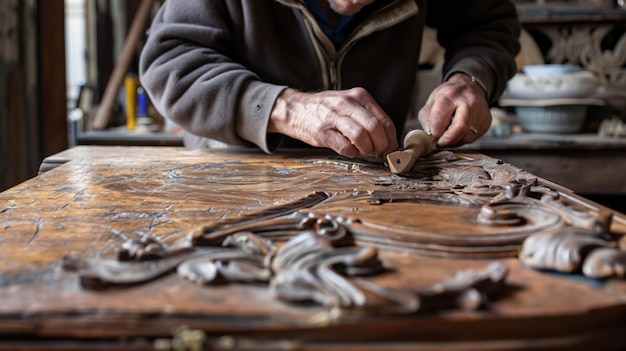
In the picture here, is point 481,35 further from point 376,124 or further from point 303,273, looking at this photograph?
point 303,273

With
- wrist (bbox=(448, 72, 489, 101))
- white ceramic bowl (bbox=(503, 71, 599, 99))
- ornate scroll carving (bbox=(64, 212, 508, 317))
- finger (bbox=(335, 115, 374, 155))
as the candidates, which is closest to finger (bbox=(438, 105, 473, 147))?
wrist (bbox=(448, 72, 489, 101))

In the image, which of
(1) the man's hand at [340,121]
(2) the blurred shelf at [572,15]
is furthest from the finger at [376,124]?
(2) the blurred shelf at [572,15]

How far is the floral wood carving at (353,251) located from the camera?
55cm

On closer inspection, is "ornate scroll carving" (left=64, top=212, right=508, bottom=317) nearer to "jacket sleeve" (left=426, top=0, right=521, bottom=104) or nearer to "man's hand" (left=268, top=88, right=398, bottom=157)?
"man's hand" (left=268, top=88, right=398, bottom=157)

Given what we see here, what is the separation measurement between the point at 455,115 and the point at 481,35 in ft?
1.94

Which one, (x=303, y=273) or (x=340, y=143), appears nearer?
(x=303, y=273)

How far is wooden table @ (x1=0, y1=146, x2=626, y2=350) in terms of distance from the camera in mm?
512

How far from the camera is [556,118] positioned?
3.05 m

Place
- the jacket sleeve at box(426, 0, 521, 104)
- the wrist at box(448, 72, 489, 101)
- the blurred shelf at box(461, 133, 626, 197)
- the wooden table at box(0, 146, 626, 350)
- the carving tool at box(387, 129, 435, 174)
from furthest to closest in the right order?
the blurred shelf at box(461, 133, 626, 197) → the jacket sleeve at box(426, 0, 521, 104) → the wrist at box(448, 72, 489, 101) → the carving tool at box(387, 129, 435, 174) → the wooden table at box(0, 146, 626, 350)

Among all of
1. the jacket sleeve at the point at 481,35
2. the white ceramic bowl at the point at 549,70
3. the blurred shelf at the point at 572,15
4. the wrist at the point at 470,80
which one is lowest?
the white ceramic bowl at the point at 549,70

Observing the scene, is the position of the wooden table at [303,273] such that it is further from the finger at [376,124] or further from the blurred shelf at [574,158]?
the blurred shelf at [574,158]

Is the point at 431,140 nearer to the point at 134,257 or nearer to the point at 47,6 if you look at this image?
the point at 134,257

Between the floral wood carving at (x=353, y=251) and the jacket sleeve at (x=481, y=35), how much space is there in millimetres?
1036

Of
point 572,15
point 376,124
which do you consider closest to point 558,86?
point 572,15
